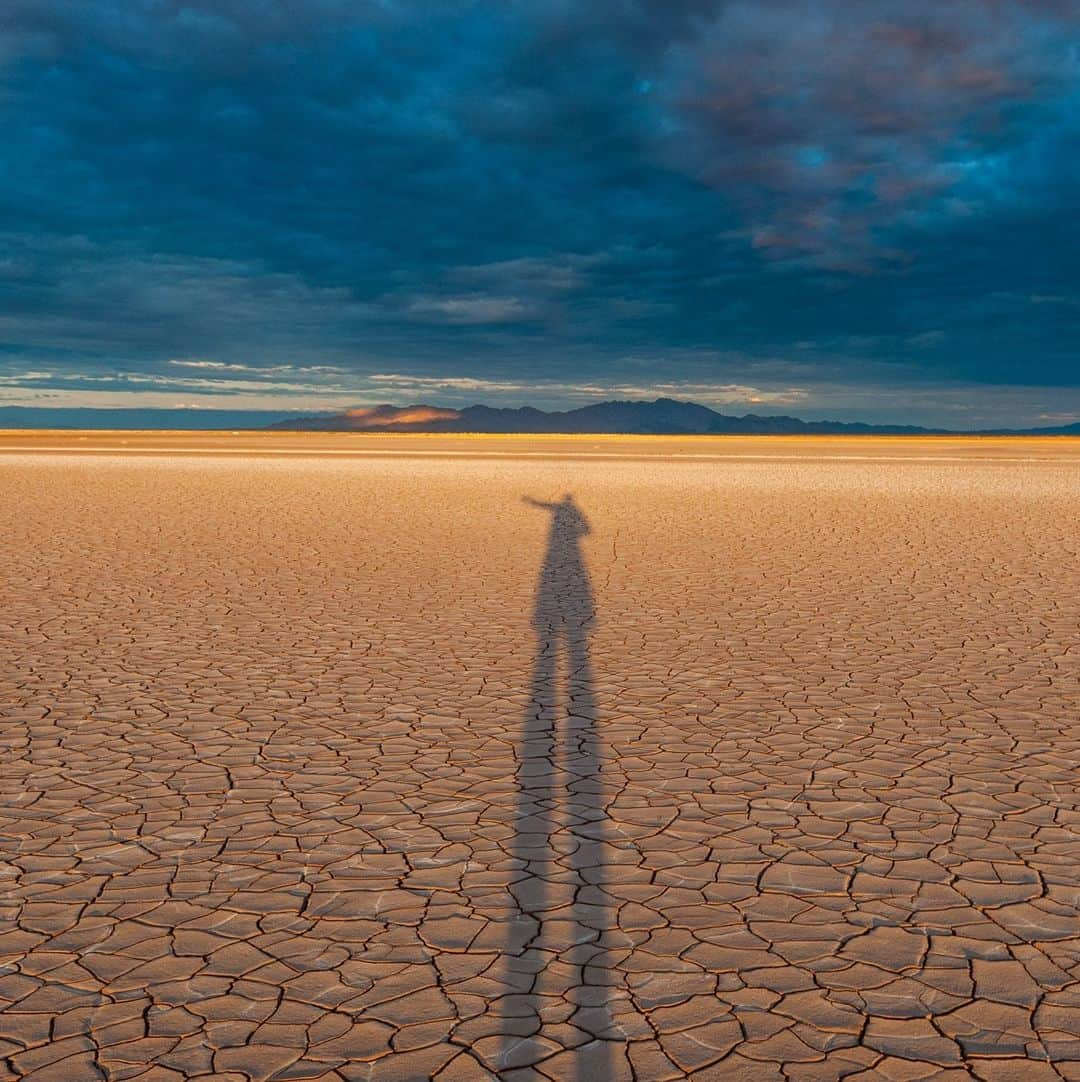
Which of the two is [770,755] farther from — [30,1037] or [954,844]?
[30,1037]

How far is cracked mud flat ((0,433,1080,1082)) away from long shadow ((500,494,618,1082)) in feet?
0.06

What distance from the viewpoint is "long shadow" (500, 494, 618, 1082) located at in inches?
117

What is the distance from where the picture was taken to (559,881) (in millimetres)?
3963

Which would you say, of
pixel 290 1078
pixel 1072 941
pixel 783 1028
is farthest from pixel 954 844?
pixel 290 1078

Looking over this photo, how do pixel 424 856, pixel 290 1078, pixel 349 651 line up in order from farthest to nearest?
pixel 349 651 < pixel 424 856 < pixel 290 1078

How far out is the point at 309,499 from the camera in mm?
21156

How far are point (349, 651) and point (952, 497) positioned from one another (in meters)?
17.7

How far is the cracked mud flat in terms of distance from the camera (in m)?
3.00

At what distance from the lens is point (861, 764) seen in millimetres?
5383

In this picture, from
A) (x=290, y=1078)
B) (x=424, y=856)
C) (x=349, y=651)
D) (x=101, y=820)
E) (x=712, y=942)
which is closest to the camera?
(x=290, y=1078)

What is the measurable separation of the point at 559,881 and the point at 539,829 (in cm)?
54

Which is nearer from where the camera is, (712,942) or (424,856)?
(712,942)

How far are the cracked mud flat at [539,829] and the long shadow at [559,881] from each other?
17 mm

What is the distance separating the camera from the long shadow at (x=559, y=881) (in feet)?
9.77
